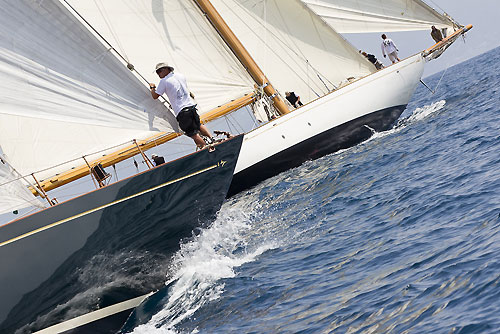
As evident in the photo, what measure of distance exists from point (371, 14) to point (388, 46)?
1528 mm

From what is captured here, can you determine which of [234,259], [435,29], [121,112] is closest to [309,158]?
[435,29]

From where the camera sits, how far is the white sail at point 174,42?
53.6 feet

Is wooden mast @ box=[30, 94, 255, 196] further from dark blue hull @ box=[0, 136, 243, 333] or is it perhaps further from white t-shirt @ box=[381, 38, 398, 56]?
white t-shirt @ box=[381, 38, 398, 56]

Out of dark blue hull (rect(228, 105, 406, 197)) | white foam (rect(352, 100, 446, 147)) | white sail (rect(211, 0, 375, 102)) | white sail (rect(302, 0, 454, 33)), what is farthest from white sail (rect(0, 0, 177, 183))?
white sail (rect(302, 0, 454, 33))

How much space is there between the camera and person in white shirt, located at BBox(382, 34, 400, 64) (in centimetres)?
2416

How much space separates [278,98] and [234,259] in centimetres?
915

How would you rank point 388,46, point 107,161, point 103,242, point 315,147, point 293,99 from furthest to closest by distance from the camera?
point 388,46
point 293,99
point 315,147
point 107,161
point 103,242

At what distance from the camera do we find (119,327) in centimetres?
1102

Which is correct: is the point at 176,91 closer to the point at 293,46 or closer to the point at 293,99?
the point at 293,99

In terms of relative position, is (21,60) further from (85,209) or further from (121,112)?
(85,209)

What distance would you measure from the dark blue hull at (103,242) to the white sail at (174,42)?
5740 mm

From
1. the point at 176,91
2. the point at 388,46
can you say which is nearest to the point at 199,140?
the point at 176,91

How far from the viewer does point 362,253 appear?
10.1 meters

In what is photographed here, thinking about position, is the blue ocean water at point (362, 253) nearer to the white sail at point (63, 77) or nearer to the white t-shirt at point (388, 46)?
the white sail at point (63, 77)
